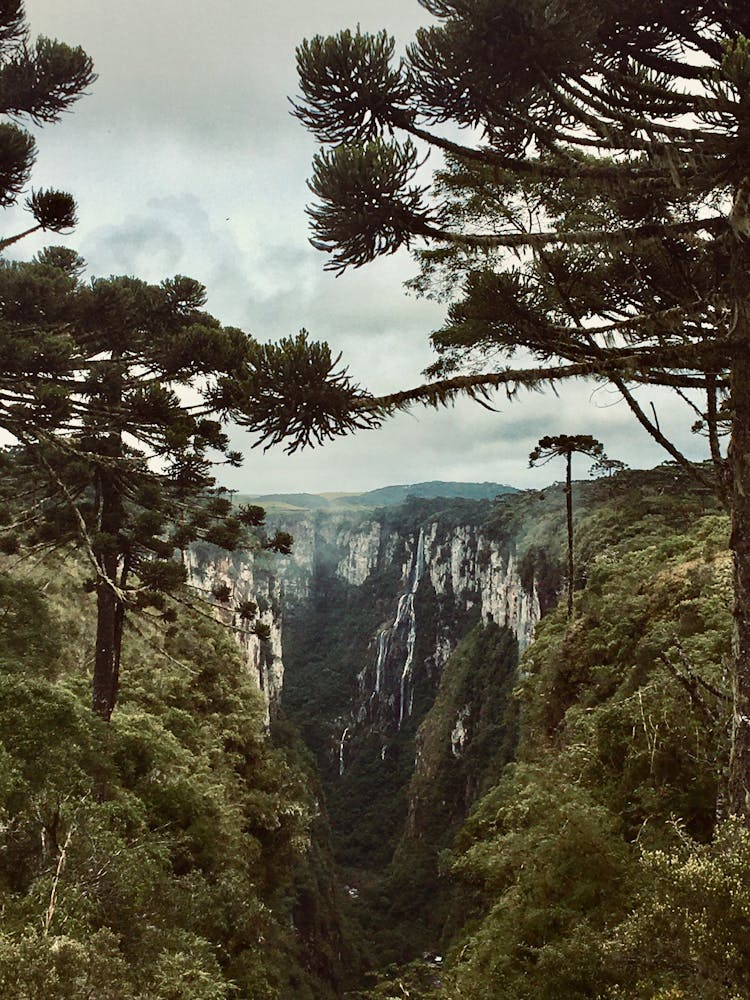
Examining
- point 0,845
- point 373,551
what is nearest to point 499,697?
point 0,845

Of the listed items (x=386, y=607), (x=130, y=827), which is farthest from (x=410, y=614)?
(x=130, y=827)

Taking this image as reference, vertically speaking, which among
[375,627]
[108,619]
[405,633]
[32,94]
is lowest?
[375,627]

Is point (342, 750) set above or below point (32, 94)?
below

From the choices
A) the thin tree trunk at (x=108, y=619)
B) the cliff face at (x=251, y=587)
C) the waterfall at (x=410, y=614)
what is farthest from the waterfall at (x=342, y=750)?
the thin tree trunk at (x=108, y=619)

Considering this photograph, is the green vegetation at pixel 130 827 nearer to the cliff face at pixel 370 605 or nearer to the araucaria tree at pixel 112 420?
the araucaria tree at pixel 112 420

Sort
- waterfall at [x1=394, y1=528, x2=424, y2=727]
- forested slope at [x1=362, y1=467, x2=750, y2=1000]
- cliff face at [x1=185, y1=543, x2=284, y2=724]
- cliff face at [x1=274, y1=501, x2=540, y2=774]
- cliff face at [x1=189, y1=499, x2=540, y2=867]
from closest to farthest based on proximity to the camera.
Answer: forested slope at [x1=362, y1=467, x2=750, y2=1000] → cliff face at [x1=185, y1=543, x2=284, y2=724] → cliff face at [x1=189, y1=499, x2=540, y2=867] → cliff face at [x1=274, y1=501, x2=540, y2=774] → waterfall at [x1=394, y1=528, x2=424, y2=727]

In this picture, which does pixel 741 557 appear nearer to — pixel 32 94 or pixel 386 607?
pixel 32 94

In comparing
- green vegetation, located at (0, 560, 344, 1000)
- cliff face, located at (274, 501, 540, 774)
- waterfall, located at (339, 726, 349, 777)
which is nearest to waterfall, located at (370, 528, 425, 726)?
cliff face, located at (274, 501, 540, 774)

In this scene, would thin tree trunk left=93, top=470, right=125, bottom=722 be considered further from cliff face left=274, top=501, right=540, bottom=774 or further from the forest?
cliff face left=274, top=501, right=540, bottom=774

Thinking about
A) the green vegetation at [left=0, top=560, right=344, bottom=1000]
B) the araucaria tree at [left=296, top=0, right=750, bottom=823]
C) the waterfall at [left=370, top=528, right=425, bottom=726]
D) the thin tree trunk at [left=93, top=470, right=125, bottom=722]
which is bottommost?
the waterfall at [left=370, top=528, right=425, bottom=726]
